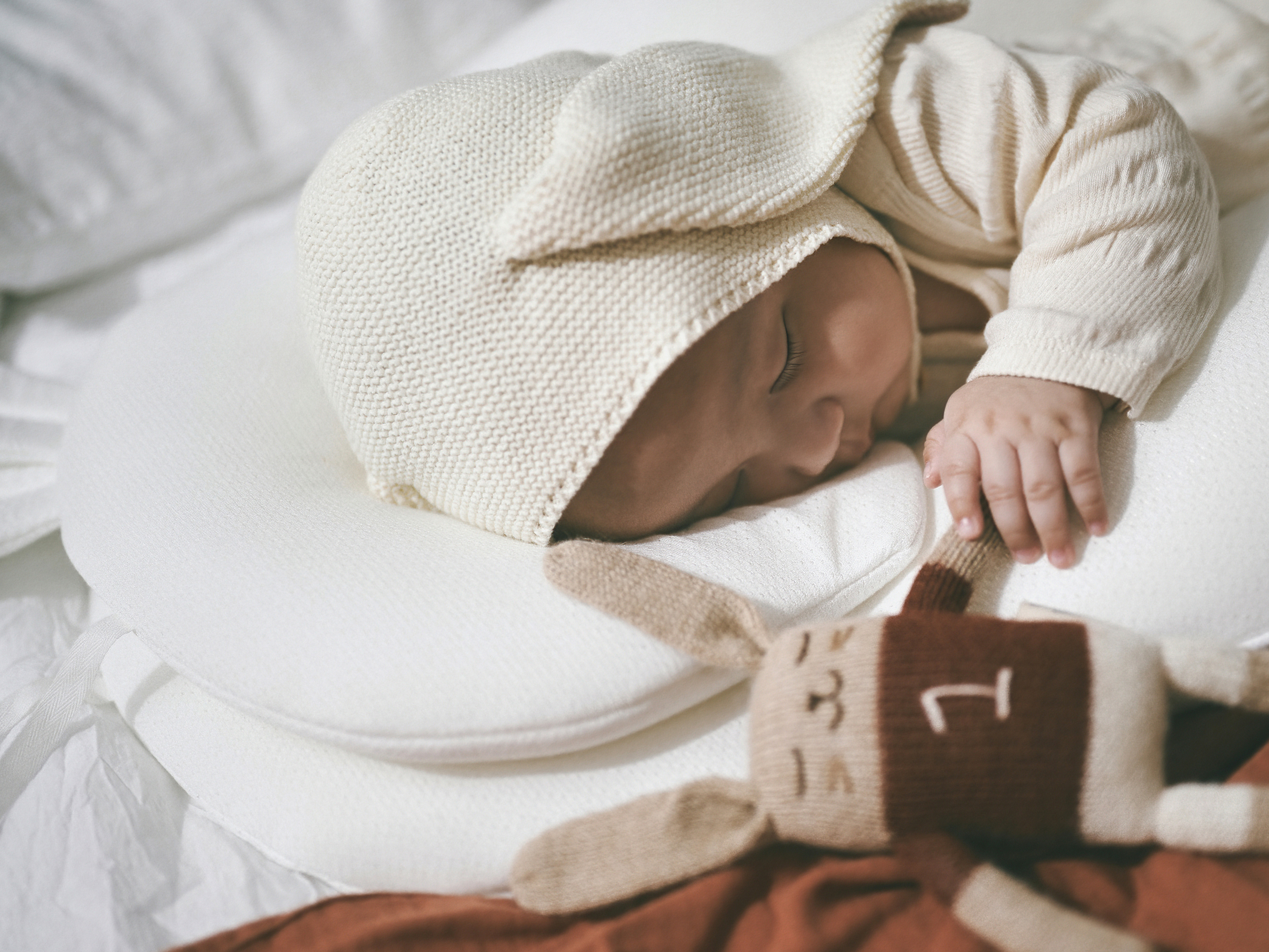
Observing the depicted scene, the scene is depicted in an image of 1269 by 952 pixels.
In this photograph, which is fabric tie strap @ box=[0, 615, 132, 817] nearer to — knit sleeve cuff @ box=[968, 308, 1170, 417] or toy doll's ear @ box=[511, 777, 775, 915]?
toy doll's ear @ box=[511, 777, 775, 915]

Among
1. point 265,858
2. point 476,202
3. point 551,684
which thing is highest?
point 476,202

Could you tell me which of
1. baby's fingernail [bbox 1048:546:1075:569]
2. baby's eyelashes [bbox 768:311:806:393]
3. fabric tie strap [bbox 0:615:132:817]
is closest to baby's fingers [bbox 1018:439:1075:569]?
baby's fingernail [bbox 1048:546:1075:569]

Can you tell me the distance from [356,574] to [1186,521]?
2.09 ft

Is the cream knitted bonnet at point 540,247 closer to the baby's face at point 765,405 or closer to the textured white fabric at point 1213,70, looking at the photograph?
the baby's face at point 765,405

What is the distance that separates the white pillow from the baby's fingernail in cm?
115

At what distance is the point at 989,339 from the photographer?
0.79 meters

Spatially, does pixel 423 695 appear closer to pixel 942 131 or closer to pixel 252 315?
pixel 252 315

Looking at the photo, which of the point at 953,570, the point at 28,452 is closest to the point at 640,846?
the point at 953,570

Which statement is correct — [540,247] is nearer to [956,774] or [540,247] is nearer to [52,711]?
[956,774]

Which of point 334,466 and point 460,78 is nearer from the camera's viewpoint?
point 460,78

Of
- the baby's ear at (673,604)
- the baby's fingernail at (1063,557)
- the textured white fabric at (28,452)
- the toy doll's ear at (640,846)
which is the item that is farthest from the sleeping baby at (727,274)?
the textured white fabric at (28,452)

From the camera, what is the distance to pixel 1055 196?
81 centimetres

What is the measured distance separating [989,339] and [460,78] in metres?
0.52

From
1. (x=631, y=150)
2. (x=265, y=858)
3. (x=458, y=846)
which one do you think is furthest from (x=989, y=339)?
(x=265, y=858)
